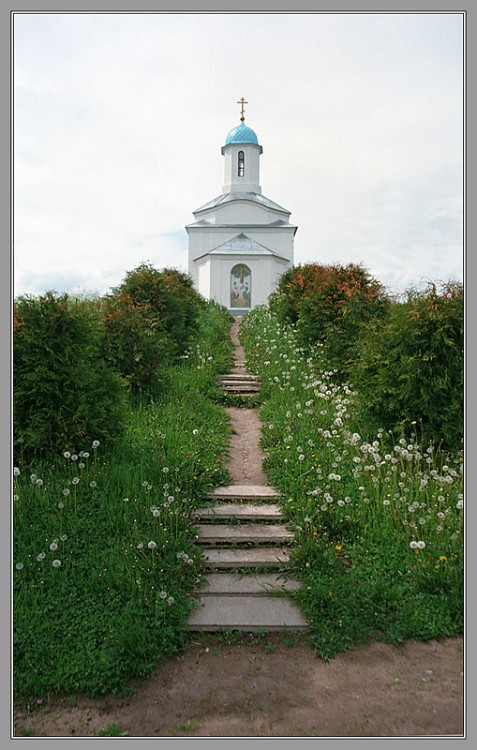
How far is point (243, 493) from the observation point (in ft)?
18.9

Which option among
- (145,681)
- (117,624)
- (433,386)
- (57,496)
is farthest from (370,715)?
(433,386)

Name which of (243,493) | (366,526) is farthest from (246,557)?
(366,526)

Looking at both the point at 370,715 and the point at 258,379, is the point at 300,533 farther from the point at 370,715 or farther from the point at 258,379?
the point at 258,379

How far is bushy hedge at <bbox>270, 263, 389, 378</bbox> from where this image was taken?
9336mm

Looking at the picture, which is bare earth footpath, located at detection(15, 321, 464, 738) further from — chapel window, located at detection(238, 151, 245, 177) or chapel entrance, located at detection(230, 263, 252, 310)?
chapel window, located at detection(238, 151, 245, 177)

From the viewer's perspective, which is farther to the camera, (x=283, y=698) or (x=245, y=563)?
(x=245, y=563)

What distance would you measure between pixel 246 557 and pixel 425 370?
10.1ft

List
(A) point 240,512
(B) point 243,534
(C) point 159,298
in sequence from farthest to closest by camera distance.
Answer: (C) point 159,298 < (A) point 240,512 < (B) point 243,534

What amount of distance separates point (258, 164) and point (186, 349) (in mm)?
30482

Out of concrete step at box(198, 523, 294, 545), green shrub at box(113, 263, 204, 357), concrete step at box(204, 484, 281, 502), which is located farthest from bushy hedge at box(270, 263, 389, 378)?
concrete step at box(198, 523, 294, 545)

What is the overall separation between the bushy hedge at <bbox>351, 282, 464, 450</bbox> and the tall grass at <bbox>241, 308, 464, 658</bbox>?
0.85 feet

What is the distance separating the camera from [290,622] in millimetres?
4074

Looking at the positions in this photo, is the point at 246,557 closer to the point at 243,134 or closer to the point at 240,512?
the point at 240,512

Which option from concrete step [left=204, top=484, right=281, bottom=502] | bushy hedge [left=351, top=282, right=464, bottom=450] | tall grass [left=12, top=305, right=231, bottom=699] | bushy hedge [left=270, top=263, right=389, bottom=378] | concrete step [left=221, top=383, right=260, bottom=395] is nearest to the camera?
tall grass [left=12, top=305, right=231, bottom=699]
